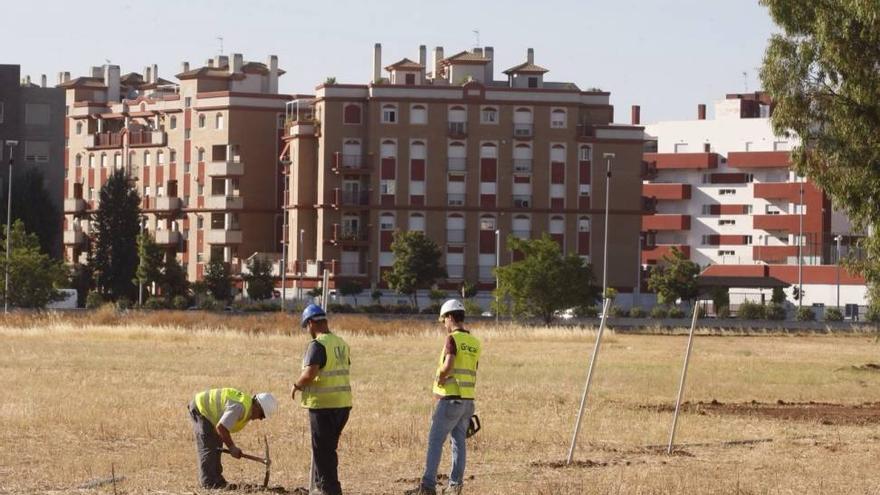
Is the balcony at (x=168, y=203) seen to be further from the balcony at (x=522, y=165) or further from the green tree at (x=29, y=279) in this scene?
the green tree at (x=29, y=279)

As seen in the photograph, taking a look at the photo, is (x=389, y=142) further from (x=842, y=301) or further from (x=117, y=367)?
(x=117, y=367)

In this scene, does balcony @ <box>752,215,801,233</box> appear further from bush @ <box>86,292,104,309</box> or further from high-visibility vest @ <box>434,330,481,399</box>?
high-visibility vest @ <box>434,330,481,399</box>

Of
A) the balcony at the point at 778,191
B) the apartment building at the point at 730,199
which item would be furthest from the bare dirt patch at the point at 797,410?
the balcony at the point at 778,191

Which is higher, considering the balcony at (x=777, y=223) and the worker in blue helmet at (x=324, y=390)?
the balcony at (x=777, y=223)

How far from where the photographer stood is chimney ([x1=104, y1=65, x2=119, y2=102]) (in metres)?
159

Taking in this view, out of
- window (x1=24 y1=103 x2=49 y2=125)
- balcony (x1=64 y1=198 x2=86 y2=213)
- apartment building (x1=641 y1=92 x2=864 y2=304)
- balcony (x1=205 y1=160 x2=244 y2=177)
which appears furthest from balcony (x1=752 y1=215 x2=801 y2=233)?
window (x1=24 y1=103 x2=49 y2=125)

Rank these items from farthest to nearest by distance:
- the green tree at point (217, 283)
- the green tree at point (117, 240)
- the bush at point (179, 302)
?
the green tree at point (117, 240), the green tree at point (217, 283), the bush at point (179, 302)

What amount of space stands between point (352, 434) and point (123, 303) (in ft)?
270

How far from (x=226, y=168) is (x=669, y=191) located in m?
38.6

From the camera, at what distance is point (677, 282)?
121 meters

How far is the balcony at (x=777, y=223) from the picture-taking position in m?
148

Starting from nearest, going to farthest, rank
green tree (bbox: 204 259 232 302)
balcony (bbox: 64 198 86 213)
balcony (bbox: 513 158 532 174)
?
green tree (bbox: 204 259 232 302) → balcony (bbox: 513 158 532 174) → balcony (bbox: 64 198 86 213)

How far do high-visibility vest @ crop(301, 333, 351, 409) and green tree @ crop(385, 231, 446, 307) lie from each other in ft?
324

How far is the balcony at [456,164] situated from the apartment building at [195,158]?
16.1 m
